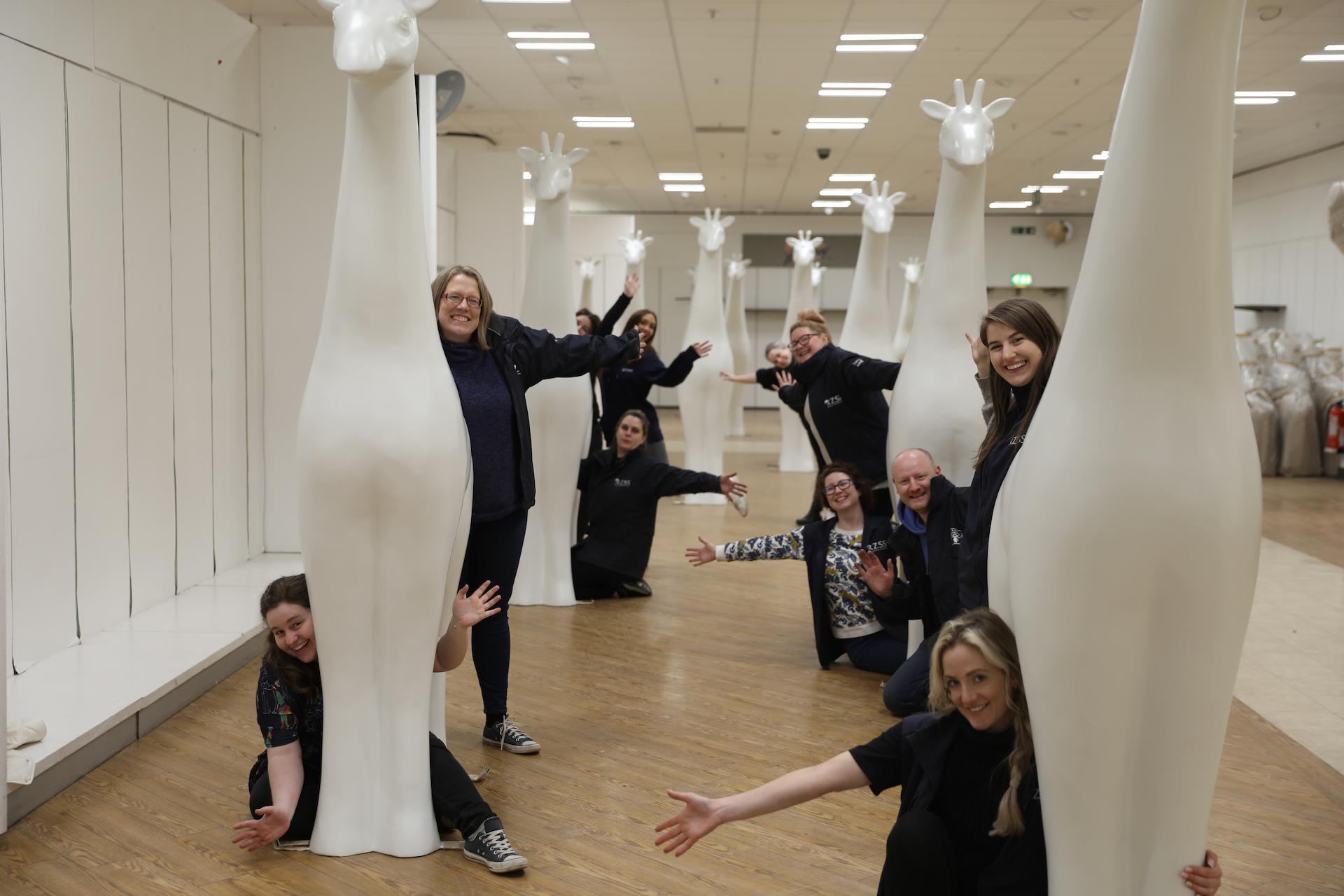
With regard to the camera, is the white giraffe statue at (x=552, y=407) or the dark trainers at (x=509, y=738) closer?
the dark trainers at (x=509, y=738)

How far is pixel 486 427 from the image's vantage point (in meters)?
3.27

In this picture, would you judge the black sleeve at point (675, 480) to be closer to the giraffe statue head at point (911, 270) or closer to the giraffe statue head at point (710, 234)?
the giraffe statue head at point (710, 234)

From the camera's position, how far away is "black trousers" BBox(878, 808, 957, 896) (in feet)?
7.01

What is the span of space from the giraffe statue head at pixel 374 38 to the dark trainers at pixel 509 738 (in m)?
2.07

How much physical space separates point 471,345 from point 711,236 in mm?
6668

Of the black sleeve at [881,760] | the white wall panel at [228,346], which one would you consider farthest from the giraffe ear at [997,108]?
the white wall panel at [228,346]

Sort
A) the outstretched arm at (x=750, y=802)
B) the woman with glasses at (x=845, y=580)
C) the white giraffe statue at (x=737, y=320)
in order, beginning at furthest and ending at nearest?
1. the white giraffe statue at (x=737, y=320)
2. the woman with glasses at (x=845, y=580)
3. the outstretched arm at (x=750, y=802)

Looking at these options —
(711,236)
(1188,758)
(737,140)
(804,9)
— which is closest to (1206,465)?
(1188,758)

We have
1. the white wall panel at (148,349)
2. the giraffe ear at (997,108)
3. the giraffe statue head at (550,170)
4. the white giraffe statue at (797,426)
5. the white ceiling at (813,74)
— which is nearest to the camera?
the giraffe ear at (997,108)

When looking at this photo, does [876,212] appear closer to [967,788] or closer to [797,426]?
[967,788]

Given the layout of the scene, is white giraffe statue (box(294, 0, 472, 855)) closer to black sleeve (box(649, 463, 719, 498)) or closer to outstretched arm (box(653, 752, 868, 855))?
outstretched arm (box(653, 752, 868, 855))

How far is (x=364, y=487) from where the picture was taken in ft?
9.23

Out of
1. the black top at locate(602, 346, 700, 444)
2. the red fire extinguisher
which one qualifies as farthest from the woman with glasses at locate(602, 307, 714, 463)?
the red fire extinguisher

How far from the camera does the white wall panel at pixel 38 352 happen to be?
4098 mm
